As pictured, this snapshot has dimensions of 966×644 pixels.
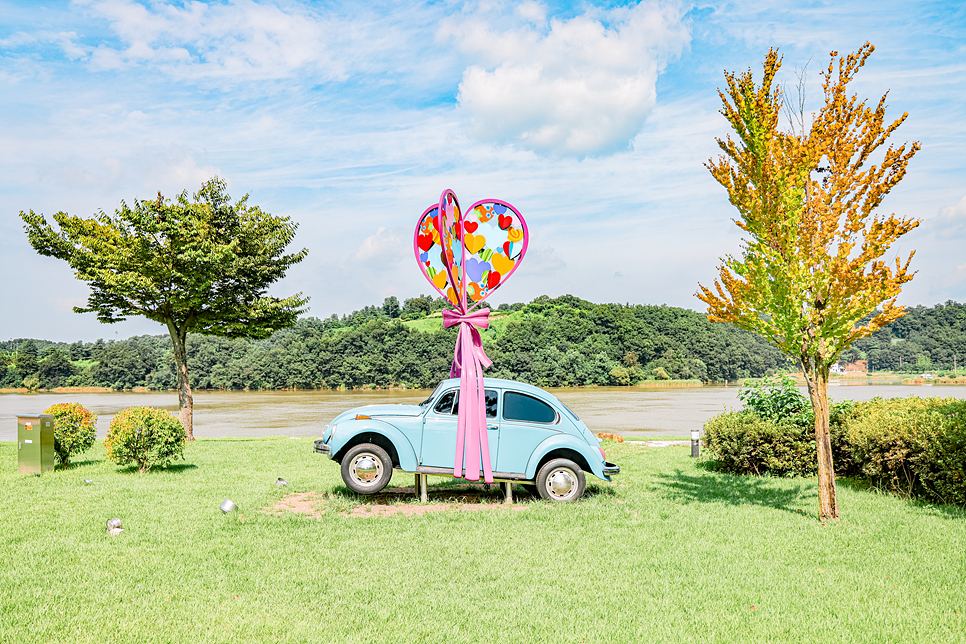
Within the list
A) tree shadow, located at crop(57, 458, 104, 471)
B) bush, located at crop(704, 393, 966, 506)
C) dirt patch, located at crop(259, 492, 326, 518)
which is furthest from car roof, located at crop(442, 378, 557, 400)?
tree shadow, located at crop(57, 458, 104, 471)

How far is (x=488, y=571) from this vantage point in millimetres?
5828

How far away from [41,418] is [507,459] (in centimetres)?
952

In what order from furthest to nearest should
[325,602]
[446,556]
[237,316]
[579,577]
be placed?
→ 1. [237,316]
2. [446,556]
3. [579,577]
4. [325,602]

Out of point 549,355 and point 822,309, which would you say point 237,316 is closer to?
point 822,309

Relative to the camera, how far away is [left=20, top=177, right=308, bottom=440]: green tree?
1802 cm

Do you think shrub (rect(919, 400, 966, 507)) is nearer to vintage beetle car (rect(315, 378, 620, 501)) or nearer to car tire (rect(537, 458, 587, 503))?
vintage beetle car (rect(315, 378, 620, 501))

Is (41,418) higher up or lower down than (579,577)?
higher up

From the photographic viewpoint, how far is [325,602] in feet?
16.5

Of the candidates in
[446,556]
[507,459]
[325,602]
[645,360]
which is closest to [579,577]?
[446,556]

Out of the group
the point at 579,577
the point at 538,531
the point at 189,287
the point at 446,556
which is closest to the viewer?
the point at 579,577

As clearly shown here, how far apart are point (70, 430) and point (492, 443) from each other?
964 cm

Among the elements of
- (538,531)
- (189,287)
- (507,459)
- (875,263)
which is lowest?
(538,531)

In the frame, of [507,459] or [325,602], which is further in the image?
[507,459]

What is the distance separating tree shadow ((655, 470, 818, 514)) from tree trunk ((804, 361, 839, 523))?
613mm
